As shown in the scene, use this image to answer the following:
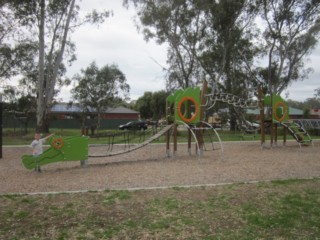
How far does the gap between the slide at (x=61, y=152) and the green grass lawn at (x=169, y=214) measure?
11.3 ft

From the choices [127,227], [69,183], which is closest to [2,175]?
[69,183]

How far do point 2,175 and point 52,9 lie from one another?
15.7 metres

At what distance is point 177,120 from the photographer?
43.6 ft

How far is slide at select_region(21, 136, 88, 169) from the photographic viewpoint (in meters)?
10.1

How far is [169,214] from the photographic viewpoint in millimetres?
5824

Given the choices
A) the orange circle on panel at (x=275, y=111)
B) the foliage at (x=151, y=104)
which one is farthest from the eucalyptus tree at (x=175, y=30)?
the foliage at (x=151, y=104)

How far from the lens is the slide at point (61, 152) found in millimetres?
10117

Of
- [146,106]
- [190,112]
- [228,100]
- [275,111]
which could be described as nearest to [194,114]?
[190,112]

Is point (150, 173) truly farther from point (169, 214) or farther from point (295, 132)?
point (295, 132)

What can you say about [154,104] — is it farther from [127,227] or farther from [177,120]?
[127,227]

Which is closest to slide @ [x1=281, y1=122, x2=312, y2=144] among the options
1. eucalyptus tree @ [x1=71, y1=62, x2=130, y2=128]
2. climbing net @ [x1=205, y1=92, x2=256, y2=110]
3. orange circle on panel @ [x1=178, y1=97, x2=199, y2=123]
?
climbing net @ [x1=205, y1=92, x2=256, y2=110]

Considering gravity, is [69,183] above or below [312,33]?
below

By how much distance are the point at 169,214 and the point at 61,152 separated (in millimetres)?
5624

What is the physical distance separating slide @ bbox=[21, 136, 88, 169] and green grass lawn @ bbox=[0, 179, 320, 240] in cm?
344
